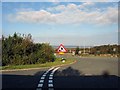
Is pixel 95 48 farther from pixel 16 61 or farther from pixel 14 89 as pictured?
pixel 14 89

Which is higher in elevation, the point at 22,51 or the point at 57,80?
the point at 22,51

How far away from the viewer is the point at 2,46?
2752 centimetres

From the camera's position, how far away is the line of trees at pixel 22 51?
88.8ft

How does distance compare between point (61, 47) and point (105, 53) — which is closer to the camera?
point (61, 47)

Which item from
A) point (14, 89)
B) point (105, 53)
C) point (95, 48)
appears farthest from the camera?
point (95, 48)

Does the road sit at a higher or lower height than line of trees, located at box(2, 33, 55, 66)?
lower

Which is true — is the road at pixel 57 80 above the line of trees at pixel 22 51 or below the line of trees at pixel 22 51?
below

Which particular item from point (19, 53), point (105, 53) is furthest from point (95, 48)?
point (19, 53)

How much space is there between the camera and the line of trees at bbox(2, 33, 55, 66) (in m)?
27.1

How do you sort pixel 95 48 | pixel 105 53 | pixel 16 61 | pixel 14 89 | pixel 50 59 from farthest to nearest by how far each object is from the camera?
pixel 95 48
pixel 105 53
pixel 50 59
pixel 16 61
pixel 14 89

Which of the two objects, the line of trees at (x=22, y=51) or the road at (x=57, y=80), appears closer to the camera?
the road at (x=57, y=80)

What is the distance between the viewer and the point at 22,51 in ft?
94.0

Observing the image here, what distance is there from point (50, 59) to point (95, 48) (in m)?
44.7

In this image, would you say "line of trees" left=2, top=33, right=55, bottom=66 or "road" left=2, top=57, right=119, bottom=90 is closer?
"road" left=2, top=57, right=119, bottom=90
